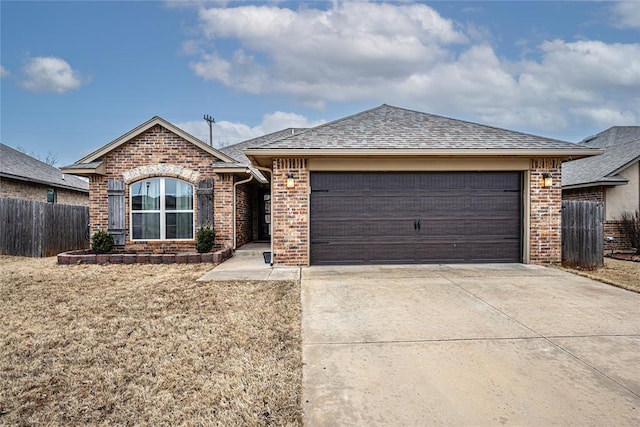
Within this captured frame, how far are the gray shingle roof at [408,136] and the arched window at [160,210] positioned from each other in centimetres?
400

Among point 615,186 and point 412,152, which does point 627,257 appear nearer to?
point 615,186

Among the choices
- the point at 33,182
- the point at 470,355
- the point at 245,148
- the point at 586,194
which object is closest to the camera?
the point at 470,355

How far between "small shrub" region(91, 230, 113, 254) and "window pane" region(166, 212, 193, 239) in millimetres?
1527

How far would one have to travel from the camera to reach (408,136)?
8.54 metres

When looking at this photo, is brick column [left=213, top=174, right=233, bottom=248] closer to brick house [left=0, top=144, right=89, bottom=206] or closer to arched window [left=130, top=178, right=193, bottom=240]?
arched window [left=130, top=178, right=193, bottom=240]

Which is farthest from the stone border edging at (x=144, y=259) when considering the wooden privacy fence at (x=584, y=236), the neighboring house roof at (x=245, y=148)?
the wooden privacy fence at (x=584, y=236)

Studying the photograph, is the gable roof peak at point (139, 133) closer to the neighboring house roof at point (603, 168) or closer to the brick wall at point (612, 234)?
the neighboring house roof at point (603, 168)

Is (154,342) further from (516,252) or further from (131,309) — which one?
(516,252)

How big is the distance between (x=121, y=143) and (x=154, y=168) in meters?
1.13

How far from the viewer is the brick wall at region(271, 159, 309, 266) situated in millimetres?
8141

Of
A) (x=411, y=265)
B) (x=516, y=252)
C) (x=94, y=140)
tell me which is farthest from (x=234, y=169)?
(x=94, y=140)

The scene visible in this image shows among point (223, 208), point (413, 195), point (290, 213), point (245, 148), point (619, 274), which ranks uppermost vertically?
point (245, 148)

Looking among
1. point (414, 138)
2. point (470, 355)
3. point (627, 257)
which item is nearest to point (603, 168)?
point (627, 257)

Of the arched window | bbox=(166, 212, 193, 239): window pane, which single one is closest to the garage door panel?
bbox=(166, 212, 193, 239): window pane
